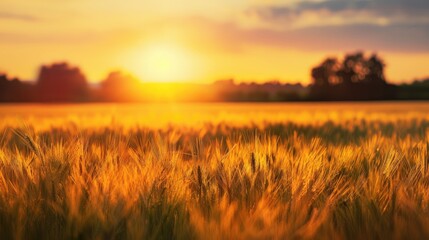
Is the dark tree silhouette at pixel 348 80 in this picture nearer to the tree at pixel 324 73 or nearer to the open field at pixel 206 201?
the tree at pixel 324 73

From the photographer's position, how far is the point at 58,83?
109ft

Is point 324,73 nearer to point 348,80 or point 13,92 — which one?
point 348,80

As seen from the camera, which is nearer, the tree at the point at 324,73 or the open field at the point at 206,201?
the open field at the point at 206,201

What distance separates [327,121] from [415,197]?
544 centimetres

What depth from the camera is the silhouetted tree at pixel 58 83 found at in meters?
32.3

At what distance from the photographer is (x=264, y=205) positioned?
1908mm

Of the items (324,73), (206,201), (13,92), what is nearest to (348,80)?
(324,73)

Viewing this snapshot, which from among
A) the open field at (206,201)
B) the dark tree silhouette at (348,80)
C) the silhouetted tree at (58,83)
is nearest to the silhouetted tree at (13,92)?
the silhouetted tree at (58,83)

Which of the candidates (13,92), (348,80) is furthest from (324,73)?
(13,92)

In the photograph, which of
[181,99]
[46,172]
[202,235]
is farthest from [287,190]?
[181,99]

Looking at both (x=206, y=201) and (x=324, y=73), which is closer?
(x=206, y=201)

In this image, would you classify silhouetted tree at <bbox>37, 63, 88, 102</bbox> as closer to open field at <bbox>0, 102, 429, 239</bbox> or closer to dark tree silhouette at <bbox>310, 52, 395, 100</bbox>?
dark tree silhouette at <bbox>310, 52, 395, 100</bbox>

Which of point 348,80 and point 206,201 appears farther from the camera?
point 348,80

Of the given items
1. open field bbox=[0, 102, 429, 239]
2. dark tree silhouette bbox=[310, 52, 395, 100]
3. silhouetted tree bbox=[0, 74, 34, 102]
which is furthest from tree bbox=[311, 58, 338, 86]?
open field bbox=[0, 102, 429, 239]
